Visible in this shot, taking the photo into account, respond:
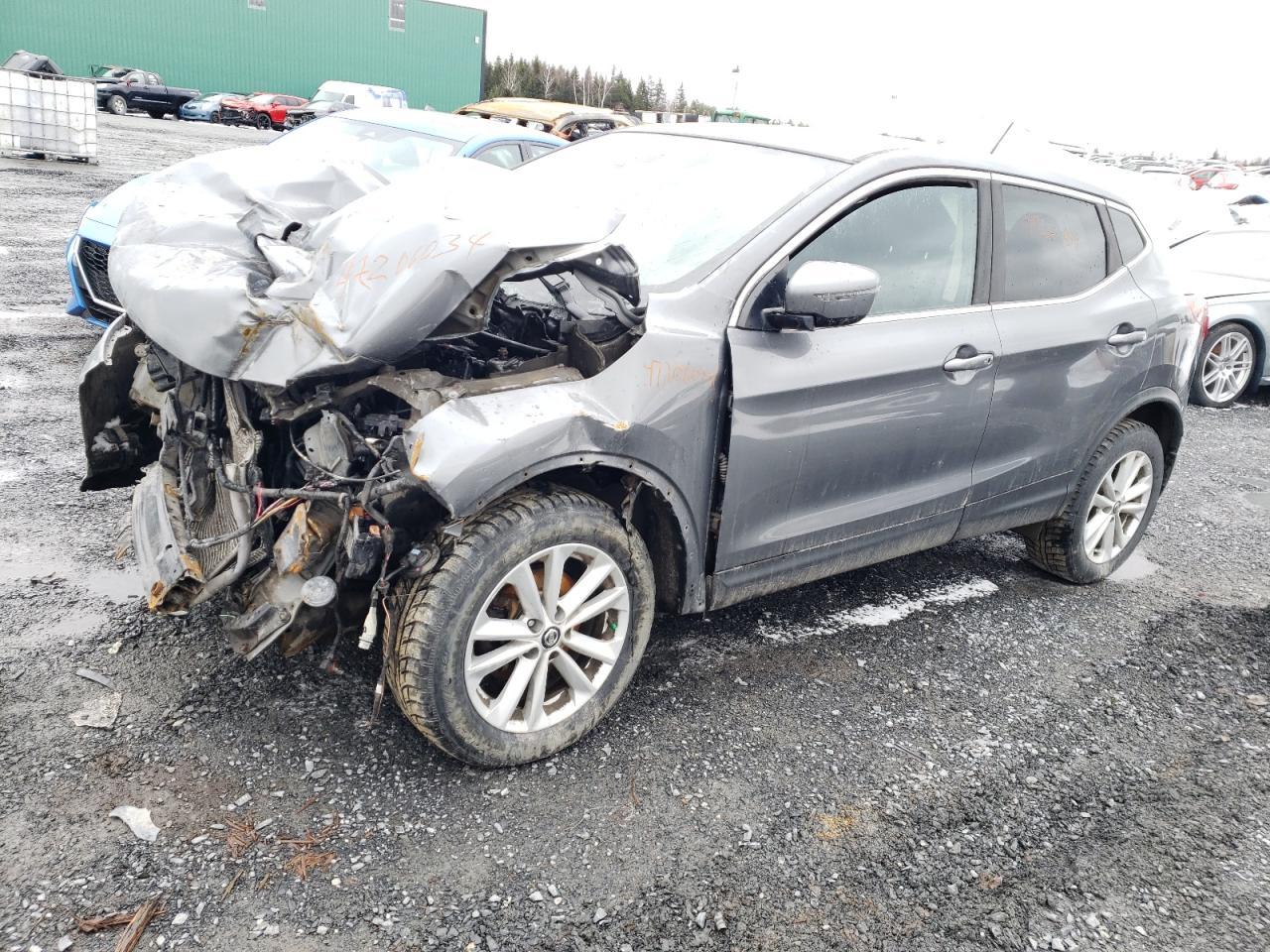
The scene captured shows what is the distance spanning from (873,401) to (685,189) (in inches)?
39.1

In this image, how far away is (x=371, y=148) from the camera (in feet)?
22.7

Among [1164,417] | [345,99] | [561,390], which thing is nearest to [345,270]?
[561,390]

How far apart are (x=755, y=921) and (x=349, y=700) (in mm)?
1393

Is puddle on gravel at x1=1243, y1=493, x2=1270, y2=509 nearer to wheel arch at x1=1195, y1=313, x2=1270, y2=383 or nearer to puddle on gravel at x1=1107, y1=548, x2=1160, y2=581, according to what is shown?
puddle on gravel at x1=1107, y1=548, x2=1160, y2=581

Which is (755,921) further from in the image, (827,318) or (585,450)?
(827,318)

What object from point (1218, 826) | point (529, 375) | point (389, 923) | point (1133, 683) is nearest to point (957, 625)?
point (1133, 683)

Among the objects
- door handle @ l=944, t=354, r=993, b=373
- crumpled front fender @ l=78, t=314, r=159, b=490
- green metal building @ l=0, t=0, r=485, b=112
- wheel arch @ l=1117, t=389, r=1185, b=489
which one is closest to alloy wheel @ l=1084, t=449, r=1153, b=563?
wheel arch @ l=1117, t=389, r=1185, b=489

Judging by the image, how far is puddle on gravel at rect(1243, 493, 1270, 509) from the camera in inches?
241

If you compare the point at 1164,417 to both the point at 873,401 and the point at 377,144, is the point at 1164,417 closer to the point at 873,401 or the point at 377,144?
the point at 873,401

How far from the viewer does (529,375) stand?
2.74m

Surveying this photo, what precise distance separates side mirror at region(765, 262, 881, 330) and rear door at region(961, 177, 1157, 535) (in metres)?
0.95

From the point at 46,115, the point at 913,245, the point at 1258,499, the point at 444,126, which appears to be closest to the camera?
the point at 913,245

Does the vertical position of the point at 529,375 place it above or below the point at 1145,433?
above

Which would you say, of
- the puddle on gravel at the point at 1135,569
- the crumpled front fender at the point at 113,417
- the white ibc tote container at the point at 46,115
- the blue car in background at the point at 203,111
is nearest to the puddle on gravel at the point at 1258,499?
the puddle on gravel at the point at 1135,569
